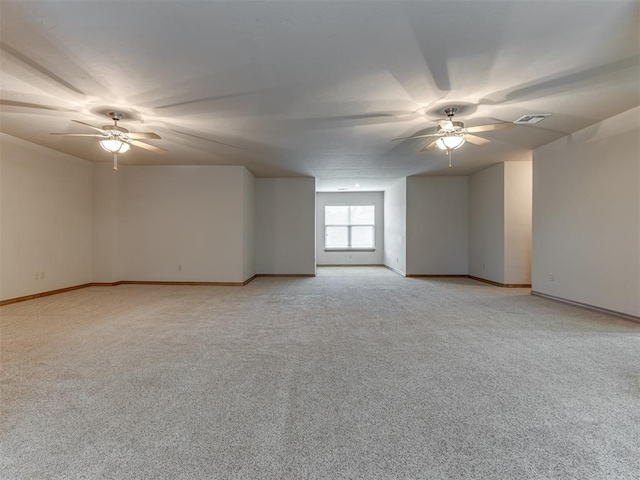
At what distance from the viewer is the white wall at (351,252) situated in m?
10.5

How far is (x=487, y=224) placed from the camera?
22.8 feet

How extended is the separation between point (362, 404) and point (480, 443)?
2.12 ft

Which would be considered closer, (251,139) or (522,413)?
(522,413)

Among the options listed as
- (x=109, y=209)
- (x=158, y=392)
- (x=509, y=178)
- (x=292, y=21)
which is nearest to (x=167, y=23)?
(x=292, y=21)

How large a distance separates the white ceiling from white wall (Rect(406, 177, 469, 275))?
10.7 ft

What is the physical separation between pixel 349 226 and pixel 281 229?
342cm

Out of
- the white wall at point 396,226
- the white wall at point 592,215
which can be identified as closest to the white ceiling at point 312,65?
the white wall at point 592,215

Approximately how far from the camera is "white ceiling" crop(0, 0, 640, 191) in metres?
2.10

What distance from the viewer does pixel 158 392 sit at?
2.02m

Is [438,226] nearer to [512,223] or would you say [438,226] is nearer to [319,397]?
[512,223]

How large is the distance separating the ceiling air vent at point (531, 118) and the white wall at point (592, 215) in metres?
0.94

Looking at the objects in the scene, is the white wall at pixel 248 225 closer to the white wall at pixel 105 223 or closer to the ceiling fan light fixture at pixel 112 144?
the white wall at pixel 105 223

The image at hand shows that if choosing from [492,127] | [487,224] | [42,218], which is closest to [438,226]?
[487,224]

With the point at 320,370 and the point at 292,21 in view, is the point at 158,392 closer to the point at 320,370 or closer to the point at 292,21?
the point at 320,370
